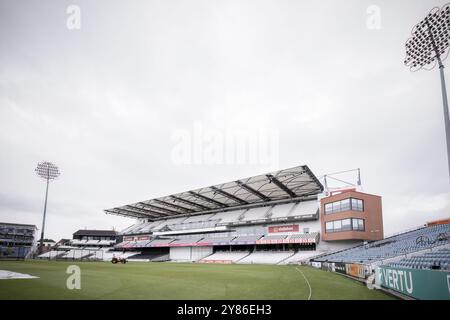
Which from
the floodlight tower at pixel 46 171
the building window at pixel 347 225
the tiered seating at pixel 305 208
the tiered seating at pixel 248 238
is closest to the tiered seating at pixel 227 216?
the tiered seating at pixel 248 238

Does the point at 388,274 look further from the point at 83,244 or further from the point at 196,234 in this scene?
the point at 83,244

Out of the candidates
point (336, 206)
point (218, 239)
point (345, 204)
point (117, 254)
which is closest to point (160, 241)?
point (117, 254)

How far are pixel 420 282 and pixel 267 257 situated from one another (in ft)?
140

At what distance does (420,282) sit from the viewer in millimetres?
9375

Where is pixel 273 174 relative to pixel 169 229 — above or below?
above

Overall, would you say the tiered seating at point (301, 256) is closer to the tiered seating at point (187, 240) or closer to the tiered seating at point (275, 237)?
the tiered seating at point (275, 237)

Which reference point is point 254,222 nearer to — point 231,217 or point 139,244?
point 231,217

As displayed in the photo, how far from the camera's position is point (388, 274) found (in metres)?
12.7

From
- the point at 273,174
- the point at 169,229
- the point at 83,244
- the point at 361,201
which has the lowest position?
the point at 83,244

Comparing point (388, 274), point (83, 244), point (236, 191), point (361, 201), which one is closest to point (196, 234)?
point (236, 191)

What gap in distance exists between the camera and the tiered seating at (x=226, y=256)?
54441 mm

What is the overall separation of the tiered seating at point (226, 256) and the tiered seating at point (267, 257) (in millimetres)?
1852

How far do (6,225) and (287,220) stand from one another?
103 meters

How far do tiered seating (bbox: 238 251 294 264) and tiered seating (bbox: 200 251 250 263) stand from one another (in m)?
1.85
